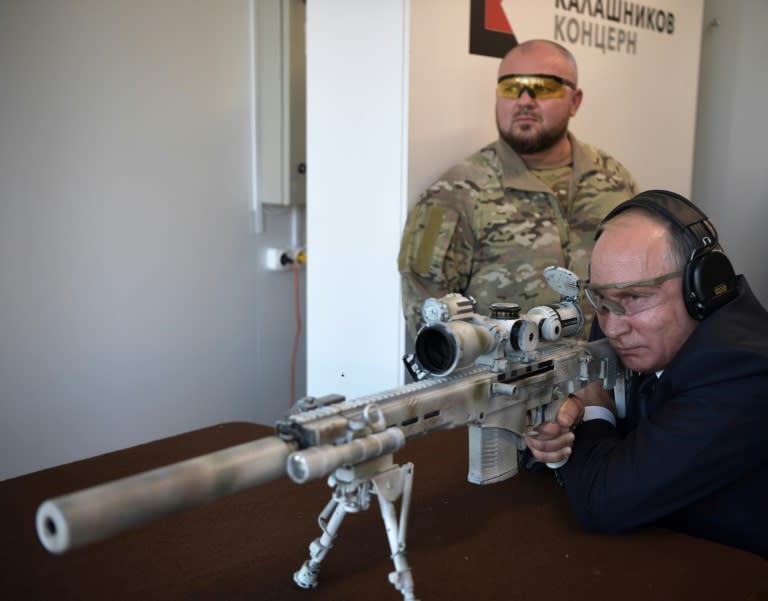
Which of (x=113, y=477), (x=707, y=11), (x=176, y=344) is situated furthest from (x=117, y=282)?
(x=707, y=11)

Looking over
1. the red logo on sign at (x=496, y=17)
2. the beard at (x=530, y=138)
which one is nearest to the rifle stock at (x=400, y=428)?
the beard at (x=530, y=138)

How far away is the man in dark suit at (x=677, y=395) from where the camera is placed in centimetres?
133

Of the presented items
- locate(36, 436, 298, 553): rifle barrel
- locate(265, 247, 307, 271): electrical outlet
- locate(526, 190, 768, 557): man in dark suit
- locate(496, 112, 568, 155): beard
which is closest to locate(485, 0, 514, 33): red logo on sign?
locate(496, 112, 568, 155): beard

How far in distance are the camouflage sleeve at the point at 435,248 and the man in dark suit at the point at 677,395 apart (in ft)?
3.46

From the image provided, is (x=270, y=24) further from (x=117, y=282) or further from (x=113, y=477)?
(x=113, y=477)

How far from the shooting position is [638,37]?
351 centimetres

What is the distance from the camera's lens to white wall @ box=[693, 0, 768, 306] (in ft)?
13.8

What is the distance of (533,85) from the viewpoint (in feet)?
8.73

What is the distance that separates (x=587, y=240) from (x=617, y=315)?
50.1 inches

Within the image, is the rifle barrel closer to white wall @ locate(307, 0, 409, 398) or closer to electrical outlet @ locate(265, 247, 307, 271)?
white wall @ locate(307, 0, 409, 398)

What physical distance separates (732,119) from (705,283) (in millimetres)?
3306

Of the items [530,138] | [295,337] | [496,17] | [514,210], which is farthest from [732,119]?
[295,337]

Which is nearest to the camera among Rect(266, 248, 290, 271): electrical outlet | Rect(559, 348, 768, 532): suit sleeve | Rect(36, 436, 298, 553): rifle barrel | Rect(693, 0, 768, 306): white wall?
Rect(36, 436, 298, 553): rifle barrel

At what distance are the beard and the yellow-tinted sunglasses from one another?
0.11 metres
